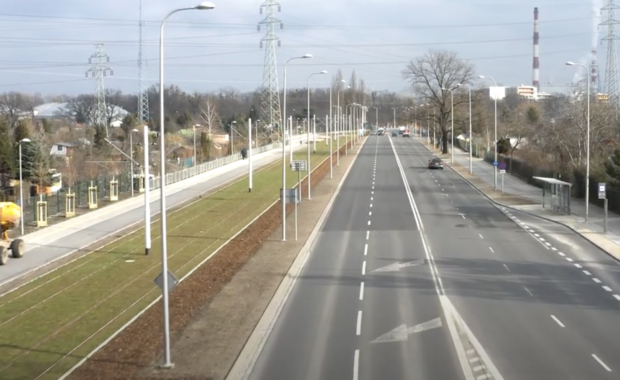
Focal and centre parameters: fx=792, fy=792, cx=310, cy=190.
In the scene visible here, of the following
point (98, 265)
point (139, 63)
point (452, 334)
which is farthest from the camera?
point (139, 63)

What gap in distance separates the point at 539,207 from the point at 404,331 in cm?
3171

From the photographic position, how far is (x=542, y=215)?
43.7m

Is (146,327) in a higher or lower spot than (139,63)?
lower

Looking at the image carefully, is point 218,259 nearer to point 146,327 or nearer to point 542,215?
point 146,327

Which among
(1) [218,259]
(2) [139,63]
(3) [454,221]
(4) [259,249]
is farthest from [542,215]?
(2) [139,63]

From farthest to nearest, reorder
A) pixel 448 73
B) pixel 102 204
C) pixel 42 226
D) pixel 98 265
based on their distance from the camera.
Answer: pixel 448 73
pixel 102 204
pixel 42 226
pixel 98 265

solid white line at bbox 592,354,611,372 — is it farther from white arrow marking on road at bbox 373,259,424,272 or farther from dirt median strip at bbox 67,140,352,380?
white arrow marking on road at bbox 373,259,424,272

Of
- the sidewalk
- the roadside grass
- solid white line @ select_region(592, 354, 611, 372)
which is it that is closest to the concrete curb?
the roadside grass

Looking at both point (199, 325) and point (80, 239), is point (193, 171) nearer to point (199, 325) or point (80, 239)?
point (80, 239)

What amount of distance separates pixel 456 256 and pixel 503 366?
1487 cm

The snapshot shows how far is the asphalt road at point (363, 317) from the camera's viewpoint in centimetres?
1535

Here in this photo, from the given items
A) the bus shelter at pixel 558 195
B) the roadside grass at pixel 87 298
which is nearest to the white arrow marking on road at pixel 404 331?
the roadside grass at pixel 87 298

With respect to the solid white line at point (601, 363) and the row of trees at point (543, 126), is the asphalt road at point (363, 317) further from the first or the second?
the row of trees at point (543, 126)

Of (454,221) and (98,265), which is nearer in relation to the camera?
(98,265)
